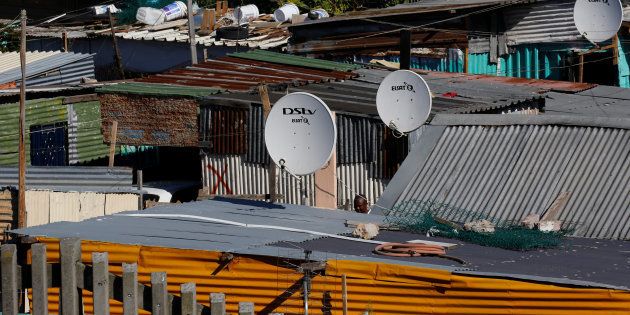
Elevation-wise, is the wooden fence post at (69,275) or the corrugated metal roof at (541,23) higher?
the corrugated metal roof at (541,23)

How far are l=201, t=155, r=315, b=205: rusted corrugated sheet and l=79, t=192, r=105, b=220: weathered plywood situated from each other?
199cm

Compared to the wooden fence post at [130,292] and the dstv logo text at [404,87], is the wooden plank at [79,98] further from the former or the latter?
the wooden fence post at [130,292]

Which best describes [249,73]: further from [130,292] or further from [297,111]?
[130,292]

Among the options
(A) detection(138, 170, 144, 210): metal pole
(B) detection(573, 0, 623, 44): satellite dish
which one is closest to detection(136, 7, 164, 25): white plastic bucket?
(A) detection(138, 170, 144, 210): metal pole

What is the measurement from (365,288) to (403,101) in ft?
20.4

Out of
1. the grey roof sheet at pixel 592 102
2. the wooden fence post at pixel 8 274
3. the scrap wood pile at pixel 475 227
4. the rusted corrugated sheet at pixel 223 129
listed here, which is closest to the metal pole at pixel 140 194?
the rusted corrugated sheet at pixel 223 129

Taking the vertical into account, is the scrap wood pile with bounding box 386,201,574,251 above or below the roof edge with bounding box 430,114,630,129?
below

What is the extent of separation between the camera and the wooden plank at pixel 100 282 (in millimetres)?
8156

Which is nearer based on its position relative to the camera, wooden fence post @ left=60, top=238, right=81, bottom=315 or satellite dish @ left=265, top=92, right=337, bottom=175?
wooden fence post @ left=60, top=238, right=81, bottom=315

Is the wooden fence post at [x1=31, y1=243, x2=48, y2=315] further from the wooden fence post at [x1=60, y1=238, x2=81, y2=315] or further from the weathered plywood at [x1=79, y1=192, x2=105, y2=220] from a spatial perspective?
the weathered plywood at [x1=79, y1=192, x2=105, y2=220]

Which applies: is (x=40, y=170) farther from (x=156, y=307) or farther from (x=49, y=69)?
(x=156, y=307)

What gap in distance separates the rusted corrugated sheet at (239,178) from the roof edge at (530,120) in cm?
549

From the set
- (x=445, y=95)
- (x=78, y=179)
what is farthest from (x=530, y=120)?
(x=78, y=179)

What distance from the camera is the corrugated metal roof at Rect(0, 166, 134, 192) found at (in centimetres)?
2255
